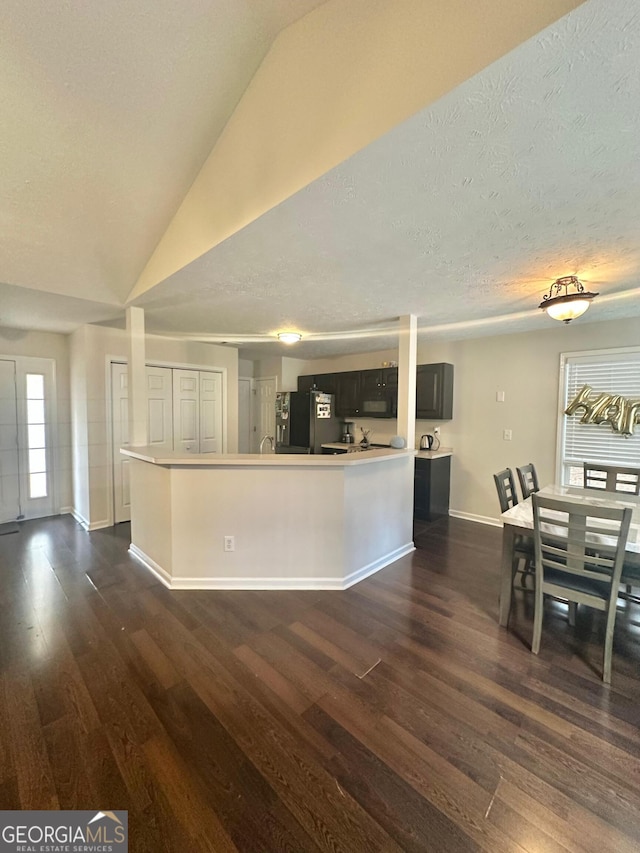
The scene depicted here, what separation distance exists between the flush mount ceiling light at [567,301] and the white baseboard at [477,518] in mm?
2757

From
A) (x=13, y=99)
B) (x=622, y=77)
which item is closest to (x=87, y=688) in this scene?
(x=13, y=99)

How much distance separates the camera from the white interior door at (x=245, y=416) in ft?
20.7

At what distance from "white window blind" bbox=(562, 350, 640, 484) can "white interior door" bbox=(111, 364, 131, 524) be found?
5.22 m

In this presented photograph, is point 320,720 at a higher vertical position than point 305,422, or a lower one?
lower

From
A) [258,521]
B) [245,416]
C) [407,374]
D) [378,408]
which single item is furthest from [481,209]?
[245,416]

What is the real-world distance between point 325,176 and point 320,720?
2372 mm

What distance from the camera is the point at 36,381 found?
14.3ft

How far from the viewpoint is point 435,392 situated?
4.57m

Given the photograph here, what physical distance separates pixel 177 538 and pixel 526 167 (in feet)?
10.1

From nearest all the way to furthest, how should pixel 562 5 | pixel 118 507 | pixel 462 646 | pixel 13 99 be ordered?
pixel 562 5
pixel 13 99
pixel 462 646
pixel 118 507

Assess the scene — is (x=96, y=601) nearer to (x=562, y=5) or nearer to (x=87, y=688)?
(x=87, y=688)

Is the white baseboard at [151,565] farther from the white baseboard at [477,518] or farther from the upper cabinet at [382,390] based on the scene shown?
the white baseboard at [477,518]

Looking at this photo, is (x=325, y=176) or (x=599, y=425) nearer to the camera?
(x=325, y=176)

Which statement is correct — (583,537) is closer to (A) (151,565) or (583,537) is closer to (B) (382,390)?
(A) (151,565)
